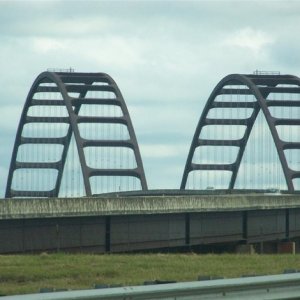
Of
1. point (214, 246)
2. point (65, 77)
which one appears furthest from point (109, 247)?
point (65, 77)

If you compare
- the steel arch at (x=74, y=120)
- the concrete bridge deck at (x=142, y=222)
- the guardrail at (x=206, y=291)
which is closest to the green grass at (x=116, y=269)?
the guardrail at (x=206, y=291)

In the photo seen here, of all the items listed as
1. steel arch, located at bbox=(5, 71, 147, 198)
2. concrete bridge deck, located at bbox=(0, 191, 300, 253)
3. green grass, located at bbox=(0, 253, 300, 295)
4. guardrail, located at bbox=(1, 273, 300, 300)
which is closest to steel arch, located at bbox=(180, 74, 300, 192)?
steel arch, located at bbox=(5, 71, 147, 198)

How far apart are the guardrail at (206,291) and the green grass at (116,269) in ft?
21.9

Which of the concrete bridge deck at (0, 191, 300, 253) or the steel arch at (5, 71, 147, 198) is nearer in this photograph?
the concrete bridge deck at (0, 191, 300, 253)

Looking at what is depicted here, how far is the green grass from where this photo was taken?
28.8 meters

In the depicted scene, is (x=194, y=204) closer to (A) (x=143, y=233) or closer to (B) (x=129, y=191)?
(A) (x=143, y=233)

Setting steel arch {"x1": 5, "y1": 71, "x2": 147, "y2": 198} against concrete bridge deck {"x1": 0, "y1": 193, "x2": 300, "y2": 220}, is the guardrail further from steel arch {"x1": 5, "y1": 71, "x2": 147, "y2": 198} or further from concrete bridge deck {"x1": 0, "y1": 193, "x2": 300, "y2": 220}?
steel arch {"x1": 5, "y1": 71, "x2": 147, "y2": 198}

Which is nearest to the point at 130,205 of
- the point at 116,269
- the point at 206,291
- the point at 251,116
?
the point at 116,269

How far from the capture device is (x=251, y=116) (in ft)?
390

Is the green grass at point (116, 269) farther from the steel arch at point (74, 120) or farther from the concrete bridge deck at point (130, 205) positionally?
the steel arch at point (74, 120)

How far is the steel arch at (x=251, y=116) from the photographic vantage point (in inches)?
4257

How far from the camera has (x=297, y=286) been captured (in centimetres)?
2061

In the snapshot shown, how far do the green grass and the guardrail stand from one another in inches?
263

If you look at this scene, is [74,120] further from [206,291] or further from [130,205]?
[206,291]
